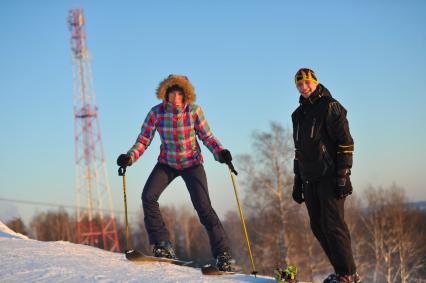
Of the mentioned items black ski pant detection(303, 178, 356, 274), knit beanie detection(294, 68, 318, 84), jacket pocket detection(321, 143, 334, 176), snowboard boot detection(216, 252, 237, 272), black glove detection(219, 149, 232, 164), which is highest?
knit beanie detection(294, 68, 318, 84)

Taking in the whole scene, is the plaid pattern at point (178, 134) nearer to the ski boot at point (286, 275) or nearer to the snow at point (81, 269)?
the snow at point (81, 269)

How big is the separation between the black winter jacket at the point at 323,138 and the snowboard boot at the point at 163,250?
6.51 feet

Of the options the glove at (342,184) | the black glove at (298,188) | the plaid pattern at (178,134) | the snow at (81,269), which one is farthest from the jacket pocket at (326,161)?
the plaid pattern at (178,134)

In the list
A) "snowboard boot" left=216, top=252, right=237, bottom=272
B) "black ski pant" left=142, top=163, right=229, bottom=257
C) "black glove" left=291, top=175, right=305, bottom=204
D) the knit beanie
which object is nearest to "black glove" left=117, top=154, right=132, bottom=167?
"black ski pant" left=142, top=163, right=229, bottom=257

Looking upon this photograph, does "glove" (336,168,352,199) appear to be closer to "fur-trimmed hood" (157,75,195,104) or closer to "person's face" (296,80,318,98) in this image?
"person's face" (296,80,318,98)

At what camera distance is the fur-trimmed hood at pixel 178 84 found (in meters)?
5.61

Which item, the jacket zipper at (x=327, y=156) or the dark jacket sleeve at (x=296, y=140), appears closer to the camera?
the jacket zipper at (x=327, y=156)

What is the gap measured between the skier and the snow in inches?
23.3

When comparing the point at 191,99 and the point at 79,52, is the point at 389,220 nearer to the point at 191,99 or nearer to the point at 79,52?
A: the point at 79,52

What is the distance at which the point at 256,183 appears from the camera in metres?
25.8

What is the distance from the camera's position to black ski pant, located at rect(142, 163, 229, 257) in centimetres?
544

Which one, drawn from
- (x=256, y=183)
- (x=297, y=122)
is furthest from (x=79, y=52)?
(x=297, y=122)

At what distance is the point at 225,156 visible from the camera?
548 cm

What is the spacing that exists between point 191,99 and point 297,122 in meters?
1.56
